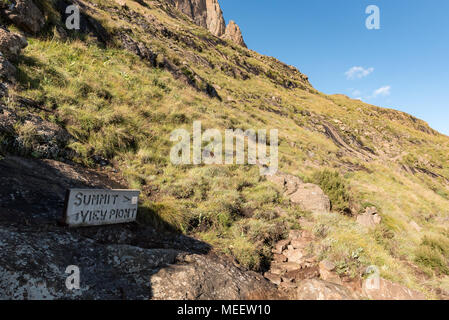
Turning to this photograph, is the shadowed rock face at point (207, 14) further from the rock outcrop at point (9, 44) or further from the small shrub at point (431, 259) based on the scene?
the small shrub at point (431, 259)

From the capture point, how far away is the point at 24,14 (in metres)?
8.89

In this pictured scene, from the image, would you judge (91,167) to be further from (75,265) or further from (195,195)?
(75,265)

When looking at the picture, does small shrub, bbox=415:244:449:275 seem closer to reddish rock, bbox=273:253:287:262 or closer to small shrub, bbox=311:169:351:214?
small shrub, bbox=311:169:351:214

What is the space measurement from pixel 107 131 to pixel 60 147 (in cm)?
164

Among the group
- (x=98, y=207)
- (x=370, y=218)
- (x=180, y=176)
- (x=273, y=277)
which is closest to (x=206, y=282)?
Answer: (x=273, y=277)

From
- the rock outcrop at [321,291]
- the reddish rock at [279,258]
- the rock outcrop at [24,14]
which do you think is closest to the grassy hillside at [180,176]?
the reddish rock at [279,258]

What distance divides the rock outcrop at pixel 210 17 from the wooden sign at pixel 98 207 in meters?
99.5

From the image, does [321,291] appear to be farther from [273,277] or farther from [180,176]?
[180,176]

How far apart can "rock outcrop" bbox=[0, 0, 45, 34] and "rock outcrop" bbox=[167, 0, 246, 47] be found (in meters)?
92.5

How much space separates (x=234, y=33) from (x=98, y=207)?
103848mm

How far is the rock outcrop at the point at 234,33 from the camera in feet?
302

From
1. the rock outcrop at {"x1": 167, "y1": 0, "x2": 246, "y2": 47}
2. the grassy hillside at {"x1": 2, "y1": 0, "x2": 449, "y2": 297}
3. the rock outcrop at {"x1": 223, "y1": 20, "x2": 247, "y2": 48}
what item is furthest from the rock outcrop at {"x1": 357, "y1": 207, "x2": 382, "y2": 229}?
the rock outcrop at {"x1": 167, "y1": 0, "x2": 246, "y2": 47}

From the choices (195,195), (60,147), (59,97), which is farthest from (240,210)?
(59,97)
